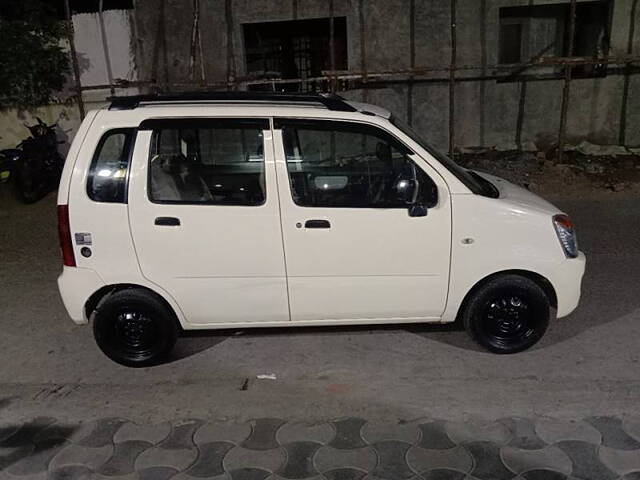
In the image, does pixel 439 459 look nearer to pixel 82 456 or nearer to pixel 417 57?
pixel 82 456

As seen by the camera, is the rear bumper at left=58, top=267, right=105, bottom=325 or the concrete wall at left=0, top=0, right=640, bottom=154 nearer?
the rear bumper at left=58, top=267, right=105, bottom=325

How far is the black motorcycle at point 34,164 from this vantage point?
9.35 m

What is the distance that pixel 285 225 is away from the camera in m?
4.07

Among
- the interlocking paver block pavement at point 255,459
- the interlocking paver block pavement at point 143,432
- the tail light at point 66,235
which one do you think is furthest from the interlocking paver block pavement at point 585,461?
the tail light at point 66,235

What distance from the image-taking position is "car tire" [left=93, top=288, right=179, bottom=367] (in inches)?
167

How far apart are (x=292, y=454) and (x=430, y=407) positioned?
929 millimetres

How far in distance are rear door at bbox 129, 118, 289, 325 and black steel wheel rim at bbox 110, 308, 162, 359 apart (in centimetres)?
29

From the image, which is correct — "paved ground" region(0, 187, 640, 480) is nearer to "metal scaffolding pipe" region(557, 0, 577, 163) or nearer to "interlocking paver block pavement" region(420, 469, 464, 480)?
"interlocking paver block pavement" region(420, 469, 464, 480)

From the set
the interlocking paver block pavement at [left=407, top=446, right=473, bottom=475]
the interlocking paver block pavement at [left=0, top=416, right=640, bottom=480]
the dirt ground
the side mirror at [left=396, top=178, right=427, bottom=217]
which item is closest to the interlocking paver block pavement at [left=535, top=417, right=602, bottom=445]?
the interlocking paver block pavement at [left=0, top=416, right=640, bottom=480]

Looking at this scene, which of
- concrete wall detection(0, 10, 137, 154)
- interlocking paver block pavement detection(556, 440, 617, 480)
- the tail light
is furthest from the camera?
concrete wall detection(0, 10, 137, 154)

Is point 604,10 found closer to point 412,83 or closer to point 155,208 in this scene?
Result: point 412,83

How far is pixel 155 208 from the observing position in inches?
160

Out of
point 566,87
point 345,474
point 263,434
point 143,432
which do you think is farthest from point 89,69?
point 345,474

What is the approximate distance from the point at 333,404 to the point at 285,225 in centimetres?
119
